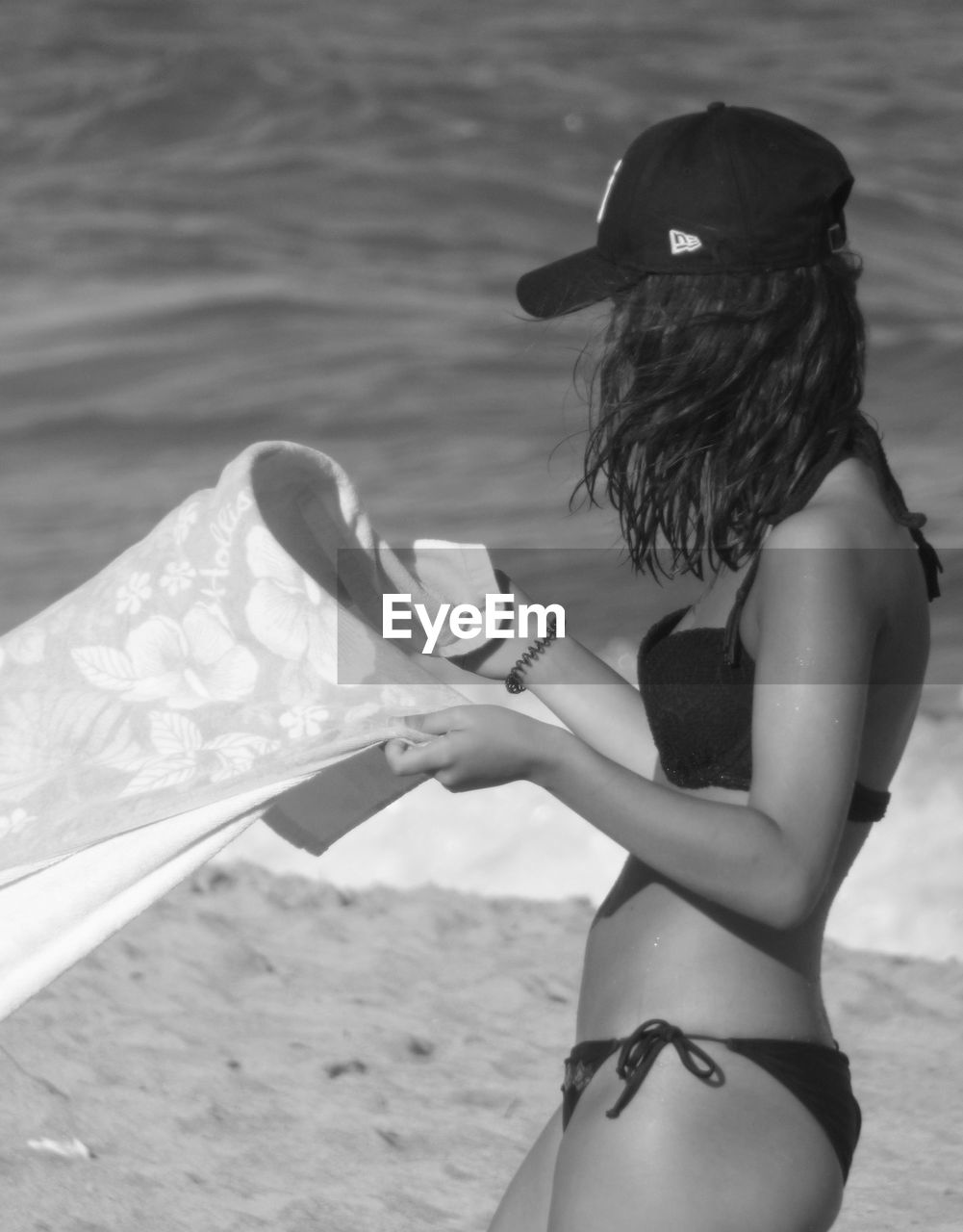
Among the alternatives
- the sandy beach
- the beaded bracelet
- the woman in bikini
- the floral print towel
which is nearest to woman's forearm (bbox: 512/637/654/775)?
the beaded bracelet

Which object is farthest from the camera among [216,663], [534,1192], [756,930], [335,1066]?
[335,1066]

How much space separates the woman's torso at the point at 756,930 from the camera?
2078mm

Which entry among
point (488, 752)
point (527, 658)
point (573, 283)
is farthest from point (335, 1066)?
point (573, 283)

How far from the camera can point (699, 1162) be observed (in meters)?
2.03

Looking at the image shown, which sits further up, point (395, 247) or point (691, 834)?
point (691, 834)

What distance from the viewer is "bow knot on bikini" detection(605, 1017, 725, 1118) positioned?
2086 mm

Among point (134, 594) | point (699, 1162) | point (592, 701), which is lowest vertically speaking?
point (699, 1162)

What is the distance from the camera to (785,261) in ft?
6.78

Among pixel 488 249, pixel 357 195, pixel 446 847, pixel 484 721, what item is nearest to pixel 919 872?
pixel 446 847

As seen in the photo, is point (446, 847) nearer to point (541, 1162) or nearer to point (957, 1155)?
point (957, 1155)

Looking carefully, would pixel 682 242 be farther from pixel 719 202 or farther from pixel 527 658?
pixel 527 658

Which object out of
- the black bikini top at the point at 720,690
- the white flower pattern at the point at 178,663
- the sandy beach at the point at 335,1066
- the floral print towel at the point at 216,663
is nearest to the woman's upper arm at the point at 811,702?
the black bikini top at the point at 720,690

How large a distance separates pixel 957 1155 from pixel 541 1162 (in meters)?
2.07

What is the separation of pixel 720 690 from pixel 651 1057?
470mm
